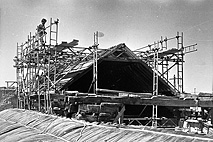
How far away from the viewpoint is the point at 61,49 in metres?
19.2

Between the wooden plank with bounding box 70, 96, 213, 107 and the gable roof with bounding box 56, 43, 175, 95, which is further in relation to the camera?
the gable roof with bounding box 56, 43, 175, 95

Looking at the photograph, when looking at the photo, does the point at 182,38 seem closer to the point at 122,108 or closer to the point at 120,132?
the point at 122,108

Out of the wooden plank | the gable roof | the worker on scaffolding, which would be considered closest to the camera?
the wooden plank

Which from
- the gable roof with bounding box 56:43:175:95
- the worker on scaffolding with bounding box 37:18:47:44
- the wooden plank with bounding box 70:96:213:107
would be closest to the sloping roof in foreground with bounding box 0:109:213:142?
the wooden plank with bounding box 70:96:213:107

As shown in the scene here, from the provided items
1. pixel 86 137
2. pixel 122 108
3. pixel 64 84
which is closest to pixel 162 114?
pixel 64 84

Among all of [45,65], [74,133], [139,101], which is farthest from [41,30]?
[74,133]

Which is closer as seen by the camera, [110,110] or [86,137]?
[86,137]

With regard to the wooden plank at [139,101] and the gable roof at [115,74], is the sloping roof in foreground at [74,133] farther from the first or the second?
the gable roof at [115,74]

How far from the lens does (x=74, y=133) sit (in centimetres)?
757

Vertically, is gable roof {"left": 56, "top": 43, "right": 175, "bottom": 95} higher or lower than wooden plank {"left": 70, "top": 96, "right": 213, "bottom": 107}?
higher

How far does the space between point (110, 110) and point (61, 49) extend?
22.5 ft

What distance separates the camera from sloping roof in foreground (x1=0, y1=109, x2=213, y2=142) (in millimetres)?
5980

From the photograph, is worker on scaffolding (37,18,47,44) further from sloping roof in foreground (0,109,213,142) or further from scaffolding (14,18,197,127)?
sloping roof in foreground (0,109,213,142)

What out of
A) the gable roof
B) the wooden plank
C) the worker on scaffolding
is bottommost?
the wooden plank
